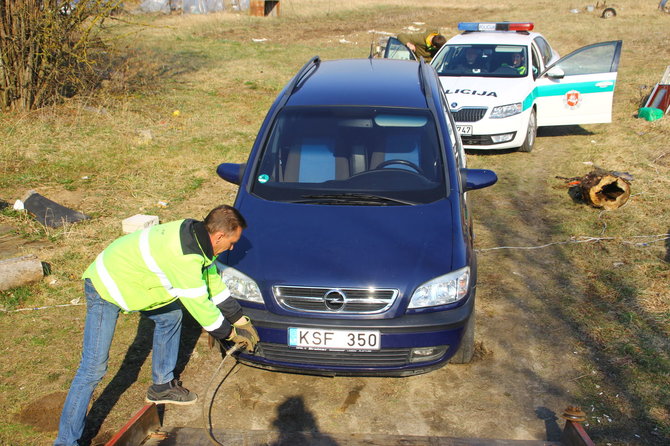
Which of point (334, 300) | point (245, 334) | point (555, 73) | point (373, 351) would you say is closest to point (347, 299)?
point (334, 300)

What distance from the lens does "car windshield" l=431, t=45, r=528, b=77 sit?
10.2 metres

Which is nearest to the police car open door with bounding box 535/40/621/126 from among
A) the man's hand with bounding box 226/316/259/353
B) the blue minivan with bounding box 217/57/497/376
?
the blue minivan with bounding box 217/57/497/376

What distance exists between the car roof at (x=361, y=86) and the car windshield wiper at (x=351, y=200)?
38.8 inches

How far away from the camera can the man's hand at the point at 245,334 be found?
3.73 metres

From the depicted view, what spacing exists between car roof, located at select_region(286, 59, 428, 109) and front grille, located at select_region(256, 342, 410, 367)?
218 cm

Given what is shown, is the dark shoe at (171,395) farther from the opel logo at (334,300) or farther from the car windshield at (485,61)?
the car windshield at (485,61)

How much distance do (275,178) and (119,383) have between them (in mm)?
1833

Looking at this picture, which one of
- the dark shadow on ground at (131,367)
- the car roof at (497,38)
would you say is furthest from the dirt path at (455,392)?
the car roof at (497,38)

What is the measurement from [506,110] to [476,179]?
5.04 m

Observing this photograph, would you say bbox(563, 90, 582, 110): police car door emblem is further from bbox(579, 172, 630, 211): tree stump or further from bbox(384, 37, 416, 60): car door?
bbox(384, 37, 416, 60): car door

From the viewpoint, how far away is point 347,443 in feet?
12.0

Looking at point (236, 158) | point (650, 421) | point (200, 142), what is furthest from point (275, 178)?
point (200, 142)

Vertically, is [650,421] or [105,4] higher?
[105,4]

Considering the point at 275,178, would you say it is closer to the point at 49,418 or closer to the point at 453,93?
the point at 49,418
